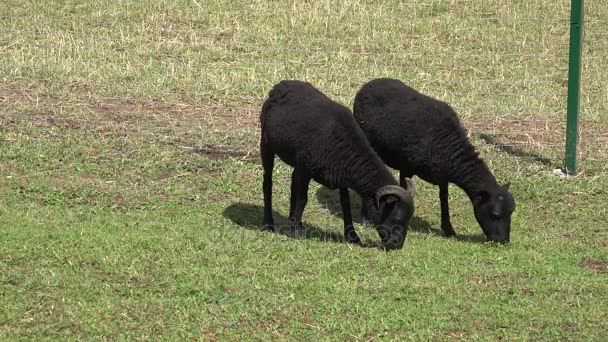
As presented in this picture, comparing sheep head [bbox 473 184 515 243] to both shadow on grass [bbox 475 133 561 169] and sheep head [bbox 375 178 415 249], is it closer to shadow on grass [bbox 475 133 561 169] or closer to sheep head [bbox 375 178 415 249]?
sheep head [bbox 375 178 415 249]

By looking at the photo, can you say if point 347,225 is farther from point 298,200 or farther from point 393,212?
point 393,212

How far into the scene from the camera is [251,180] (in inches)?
435

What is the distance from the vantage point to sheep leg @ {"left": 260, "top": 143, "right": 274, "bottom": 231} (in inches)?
387

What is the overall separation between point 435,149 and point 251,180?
2108 millimetres

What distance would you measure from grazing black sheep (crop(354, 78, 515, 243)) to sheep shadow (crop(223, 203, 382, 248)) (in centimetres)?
105

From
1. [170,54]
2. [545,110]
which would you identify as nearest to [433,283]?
[545,110]

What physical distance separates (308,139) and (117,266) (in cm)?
222

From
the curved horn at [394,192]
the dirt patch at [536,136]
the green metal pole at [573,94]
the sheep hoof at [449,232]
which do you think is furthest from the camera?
the dirt patch at [536,136]

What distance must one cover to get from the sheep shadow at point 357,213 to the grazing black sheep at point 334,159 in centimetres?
77

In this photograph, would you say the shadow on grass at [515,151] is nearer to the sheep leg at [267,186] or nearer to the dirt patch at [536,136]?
the dirt patch at [536,136]

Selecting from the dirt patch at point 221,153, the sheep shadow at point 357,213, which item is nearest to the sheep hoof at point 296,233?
the sheep shadow at point 357,213

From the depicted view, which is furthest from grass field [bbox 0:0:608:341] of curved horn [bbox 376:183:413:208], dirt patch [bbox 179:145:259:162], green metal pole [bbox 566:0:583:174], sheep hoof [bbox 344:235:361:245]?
curved horn [bbox 376:183:413:208]

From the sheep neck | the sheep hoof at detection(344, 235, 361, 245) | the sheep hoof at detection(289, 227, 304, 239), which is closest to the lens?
the sheep hoof at detection(344, 235, 361, 245)

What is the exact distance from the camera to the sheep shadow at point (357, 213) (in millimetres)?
10039
